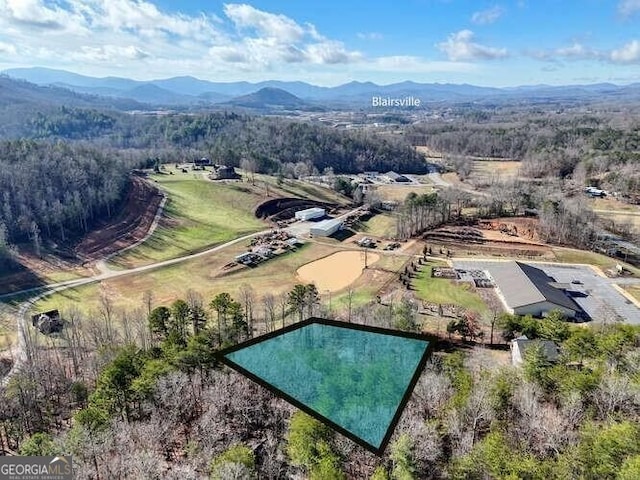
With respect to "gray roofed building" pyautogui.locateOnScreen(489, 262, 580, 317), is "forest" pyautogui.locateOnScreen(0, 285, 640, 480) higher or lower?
higher

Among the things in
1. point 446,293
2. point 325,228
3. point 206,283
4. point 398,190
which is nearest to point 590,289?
point 446,293

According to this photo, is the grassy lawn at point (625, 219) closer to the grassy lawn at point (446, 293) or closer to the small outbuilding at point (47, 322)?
the grassy lawn at point (446, 293)

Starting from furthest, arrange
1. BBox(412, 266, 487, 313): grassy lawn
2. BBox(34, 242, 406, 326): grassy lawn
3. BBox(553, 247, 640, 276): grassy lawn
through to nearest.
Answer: BBox(553, 247, 640, 276): grassy lawn → BBox(34, 242, 406, 326): grassy lawn → BBox(412, 266, 487, 313): grassy lawn

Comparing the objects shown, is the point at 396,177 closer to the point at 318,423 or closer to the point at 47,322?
the point at 47,322

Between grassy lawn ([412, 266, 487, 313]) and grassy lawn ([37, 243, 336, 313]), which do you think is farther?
grassy lawn ([37, 243, 336, 313])

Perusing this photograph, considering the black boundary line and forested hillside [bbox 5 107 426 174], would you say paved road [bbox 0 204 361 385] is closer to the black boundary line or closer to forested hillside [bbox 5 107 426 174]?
the black boundary line

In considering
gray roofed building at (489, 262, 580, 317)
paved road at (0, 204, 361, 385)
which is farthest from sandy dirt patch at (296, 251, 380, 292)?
gray roofed building at (489, 262, 580, 317)
